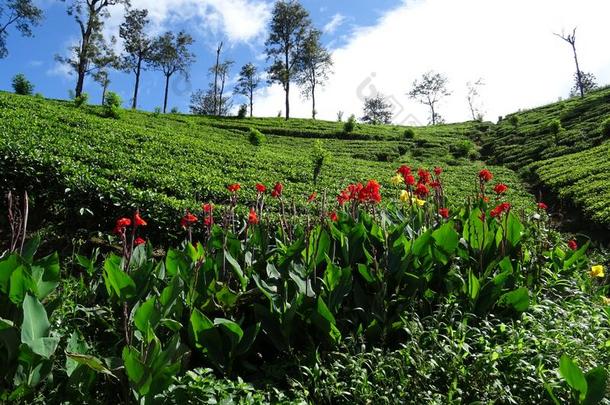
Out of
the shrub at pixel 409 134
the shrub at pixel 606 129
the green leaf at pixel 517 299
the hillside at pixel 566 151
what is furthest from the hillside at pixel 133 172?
the shrub at pixel 409 134

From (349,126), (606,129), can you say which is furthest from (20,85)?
(606,129)

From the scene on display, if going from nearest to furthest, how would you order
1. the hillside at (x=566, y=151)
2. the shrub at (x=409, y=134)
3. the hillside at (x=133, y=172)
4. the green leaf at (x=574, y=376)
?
the green leaf at (x=574, y=376)
the hillside at (x=133, y=172)
the hillside at (x=566, y=151)
the shrub at (x=409, y=134)

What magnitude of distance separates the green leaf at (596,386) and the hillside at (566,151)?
701 centimetres

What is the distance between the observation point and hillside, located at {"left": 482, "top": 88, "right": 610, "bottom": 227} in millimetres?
10117

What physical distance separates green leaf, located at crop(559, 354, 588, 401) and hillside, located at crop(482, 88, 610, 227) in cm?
708

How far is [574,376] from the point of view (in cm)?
205

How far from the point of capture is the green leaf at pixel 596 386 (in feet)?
6.73

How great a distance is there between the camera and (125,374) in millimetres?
2258

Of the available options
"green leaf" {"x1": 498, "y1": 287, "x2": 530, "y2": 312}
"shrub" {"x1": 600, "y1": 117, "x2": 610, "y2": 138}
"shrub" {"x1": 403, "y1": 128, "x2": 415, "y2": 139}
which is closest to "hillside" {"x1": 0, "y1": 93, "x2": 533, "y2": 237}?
"green leaf" {"x1": 498, "y1": 287, "x2": 530, "y2": 312}

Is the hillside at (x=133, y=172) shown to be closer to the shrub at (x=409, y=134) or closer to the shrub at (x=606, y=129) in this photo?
the shrub at (x=606, y=129)

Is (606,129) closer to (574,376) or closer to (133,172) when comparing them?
(133,172)

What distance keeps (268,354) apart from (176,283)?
2.55 feet

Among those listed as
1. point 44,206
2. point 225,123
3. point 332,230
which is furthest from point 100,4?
point 332,230

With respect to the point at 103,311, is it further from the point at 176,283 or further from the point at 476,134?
the point at 476,134
